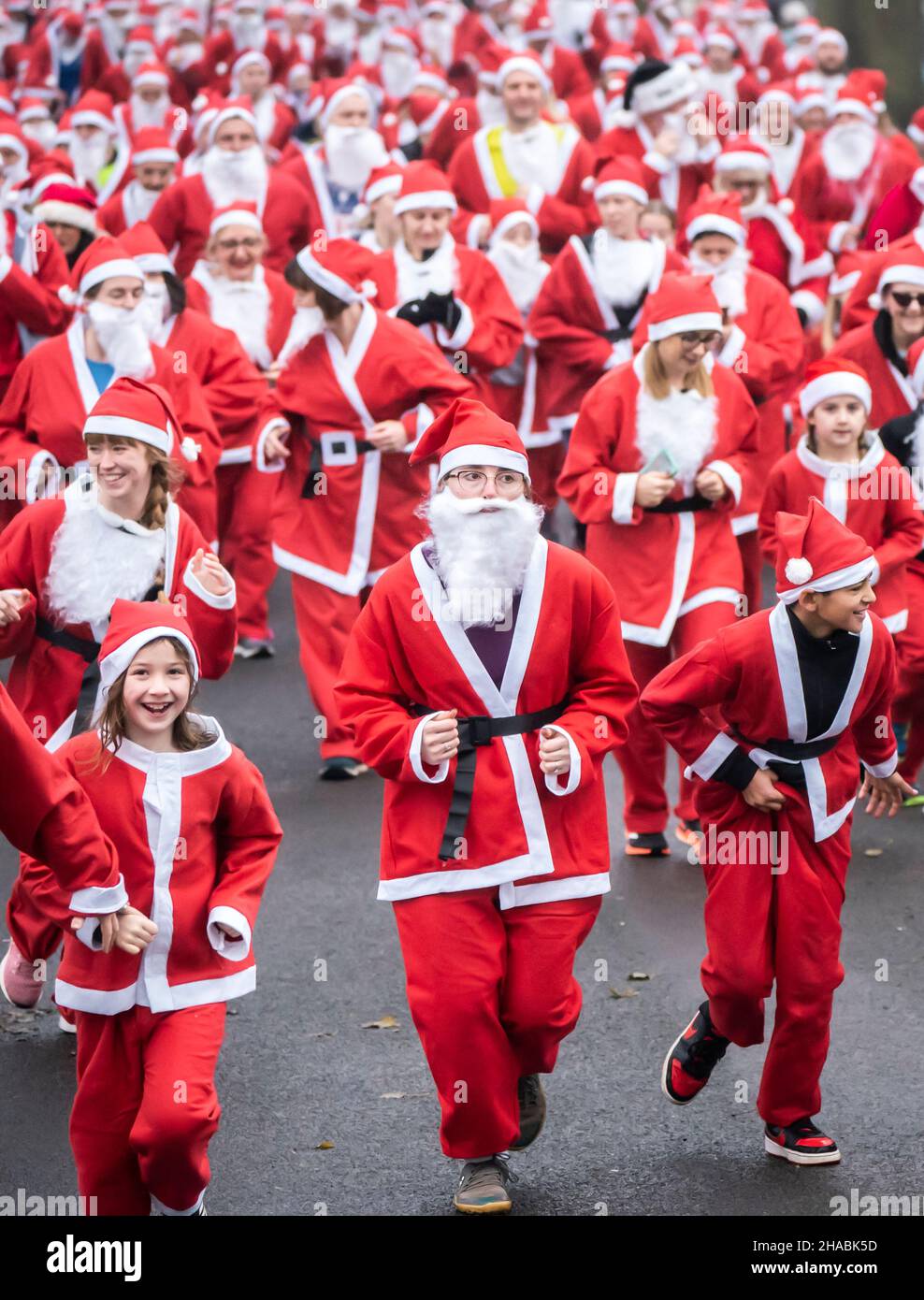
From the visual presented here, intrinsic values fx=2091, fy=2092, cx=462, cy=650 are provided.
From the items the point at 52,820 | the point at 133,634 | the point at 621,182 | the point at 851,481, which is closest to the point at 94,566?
the point at 133,634

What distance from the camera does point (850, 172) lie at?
49.3 ft

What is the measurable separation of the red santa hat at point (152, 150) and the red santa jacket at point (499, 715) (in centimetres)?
978

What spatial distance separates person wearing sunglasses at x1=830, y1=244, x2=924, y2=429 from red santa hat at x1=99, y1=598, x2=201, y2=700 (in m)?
4.68

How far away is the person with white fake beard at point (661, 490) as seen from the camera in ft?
25.3

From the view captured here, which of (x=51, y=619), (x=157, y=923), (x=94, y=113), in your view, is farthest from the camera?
(x=94, y=113)

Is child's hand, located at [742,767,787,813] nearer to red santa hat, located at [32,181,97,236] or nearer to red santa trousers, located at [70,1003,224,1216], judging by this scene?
red santa trousers, located at [70,1003,224,1216]

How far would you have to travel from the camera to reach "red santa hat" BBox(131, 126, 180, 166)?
14.4 m

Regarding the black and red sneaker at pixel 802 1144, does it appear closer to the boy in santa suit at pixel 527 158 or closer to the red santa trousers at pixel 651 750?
the red santa trousers at pixel 651 750

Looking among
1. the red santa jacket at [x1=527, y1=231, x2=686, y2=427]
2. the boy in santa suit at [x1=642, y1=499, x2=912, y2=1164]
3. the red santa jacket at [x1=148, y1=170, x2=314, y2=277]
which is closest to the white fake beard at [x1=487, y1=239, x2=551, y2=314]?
the red santa jacket at [x1=527, y1=231, x2=686, y2=427]

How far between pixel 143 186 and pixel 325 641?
6.39 metres

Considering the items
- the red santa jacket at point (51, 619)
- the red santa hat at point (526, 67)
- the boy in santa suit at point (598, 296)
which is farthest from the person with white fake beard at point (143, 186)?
the red santa jacket at point (51, 619)

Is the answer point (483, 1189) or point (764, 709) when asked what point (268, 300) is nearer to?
point (764, 709)

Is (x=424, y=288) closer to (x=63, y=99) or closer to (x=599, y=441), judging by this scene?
(x=599, y=441)

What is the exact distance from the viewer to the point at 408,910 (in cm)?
519
